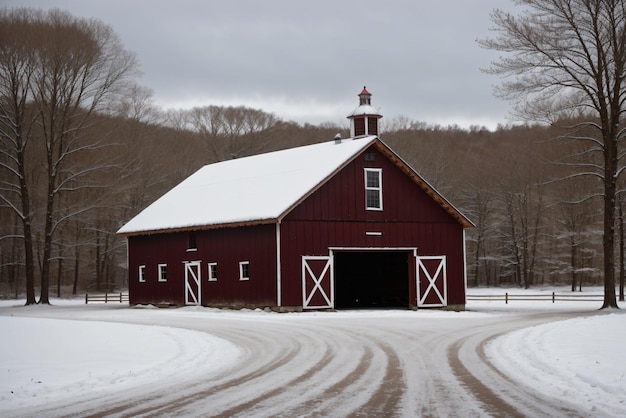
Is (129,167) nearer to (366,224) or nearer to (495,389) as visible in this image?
(366,224)

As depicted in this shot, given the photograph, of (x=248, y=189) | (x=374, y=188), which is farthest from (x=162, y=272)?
(x=374, y=188)

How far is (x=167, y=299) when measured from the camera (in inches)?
1545

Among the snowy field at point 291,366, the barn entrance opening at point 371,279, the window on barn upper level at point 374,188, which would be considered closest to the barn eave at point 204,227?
the window on barn upper level at point 374,188

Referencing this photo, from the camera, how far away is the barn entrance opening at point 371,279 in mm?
38656

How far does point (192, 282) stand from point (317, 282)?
24.2ft

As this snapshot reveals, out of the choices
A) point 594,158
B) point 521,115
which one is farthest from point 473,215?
point 521,115

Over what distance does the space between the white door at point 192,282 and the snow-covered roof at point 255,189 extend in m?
1.83

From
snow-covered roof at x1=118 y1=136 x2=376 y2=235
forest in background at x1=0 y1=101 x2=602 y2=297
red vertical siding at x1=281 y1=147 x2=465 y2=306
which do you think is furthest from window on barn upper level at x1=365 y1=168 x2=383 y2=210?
forest in background at x1=0 y1=101 x2=602 y2=297

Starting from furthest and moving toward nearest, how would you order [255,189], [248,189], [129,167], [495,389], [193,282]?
[129,167] → [248,189] → [193,282] → [255,189] → [495,389]

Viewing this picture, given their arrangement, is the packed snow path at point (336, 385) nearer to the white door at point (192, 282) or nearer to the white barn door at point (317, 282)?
the white barn door at point (317, 282)

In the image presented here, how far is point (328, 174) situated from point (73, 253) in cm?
3261

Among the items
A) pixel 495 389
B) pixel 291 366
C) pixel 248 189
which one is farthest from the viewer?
pixel 248 189

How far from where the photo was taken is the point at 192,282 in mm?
37469

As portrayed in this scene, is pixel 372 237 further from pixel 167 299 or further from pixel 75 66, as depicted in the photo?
pixel 75 66
